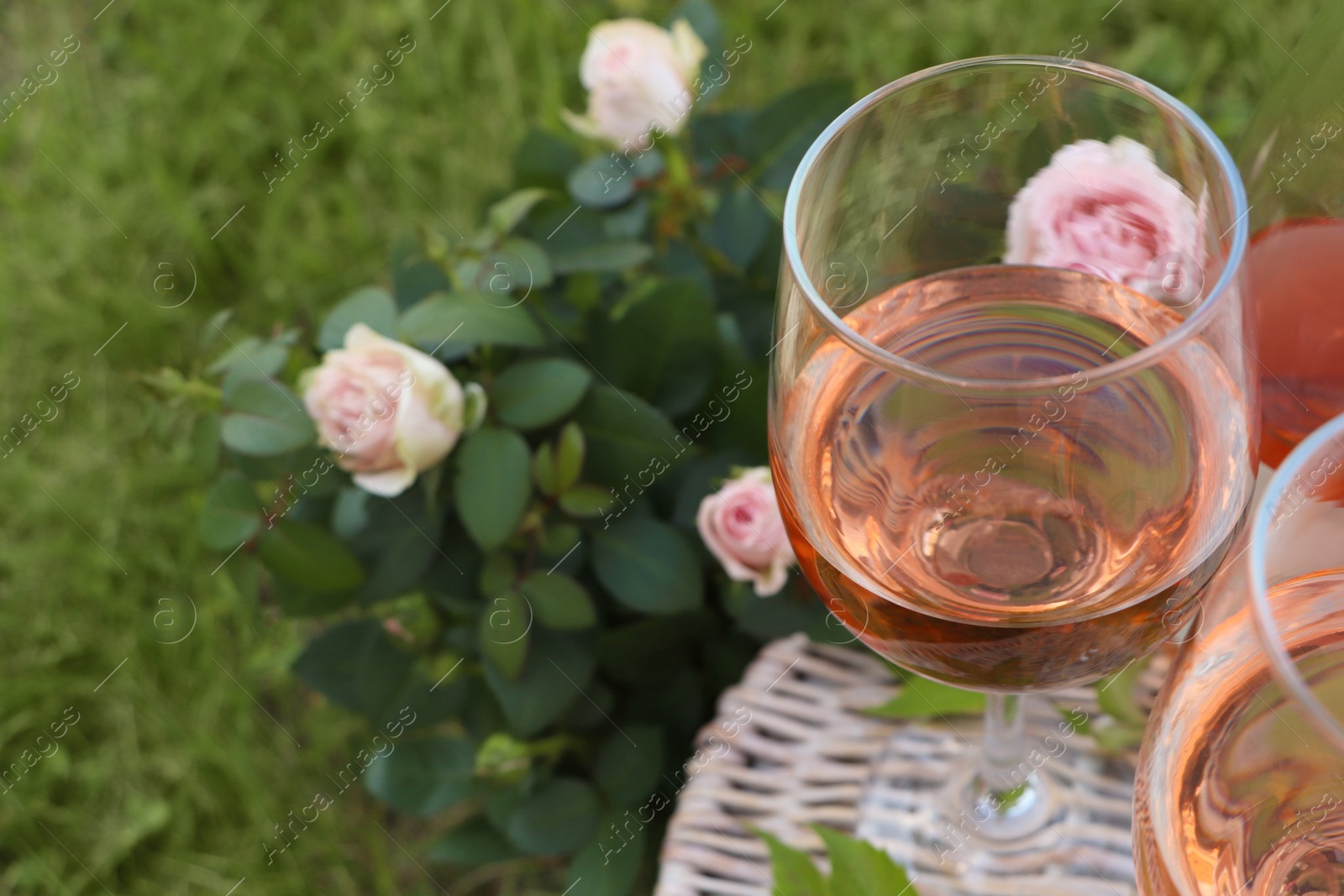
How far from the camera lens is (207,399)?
41.6 inches

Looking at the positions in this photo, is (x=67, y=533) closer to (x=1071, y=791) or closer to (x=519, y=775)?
(x=519, y=775)

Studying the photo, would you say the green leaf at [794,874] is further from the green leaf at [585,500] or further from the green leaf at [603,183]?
the green leaf at [603,183]

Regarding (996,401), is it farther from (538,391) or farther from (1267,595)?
(538,391)

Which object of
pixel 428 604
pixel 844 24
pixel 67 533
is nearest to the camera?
pixel 428 604

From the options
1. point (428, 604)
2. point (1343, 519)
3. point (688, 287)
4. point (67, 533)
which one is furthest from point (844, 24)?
point (1343, 519)

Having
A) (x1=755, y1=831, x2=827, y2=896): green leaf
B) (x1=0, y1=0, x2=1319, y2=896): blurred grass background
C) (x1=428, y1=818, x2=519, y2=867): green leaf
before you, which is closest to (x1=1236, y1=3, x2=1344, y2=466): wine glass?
(x1=755, y1=831, x2=827, y2=896): green leaf

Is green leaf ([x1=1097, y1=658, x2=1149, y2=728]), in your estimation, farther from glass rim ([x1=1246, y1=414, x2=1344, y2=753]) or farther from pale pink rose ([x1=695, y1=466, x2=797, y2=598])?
glass rim ([x1=1246, y1=414, x2=1344, y2=753])

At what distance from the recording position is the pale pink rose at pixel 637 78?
1125 millimetres

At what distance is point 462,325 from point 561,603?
238 millimetres

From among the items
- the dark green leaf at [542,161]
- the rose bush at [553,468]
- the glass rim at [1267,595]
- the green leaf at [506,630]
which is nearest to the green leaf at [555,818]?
the rose bush at [553,468]

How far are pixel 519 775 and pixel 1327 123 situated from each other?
32.3 inches

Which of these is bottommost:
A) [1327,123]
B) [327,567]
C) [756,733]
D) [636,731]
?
[636,731]

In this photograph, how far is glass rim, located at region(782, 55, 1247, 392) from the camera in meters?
0.53

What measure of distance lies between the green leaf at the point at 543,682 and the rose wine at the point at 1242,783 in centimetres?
63
